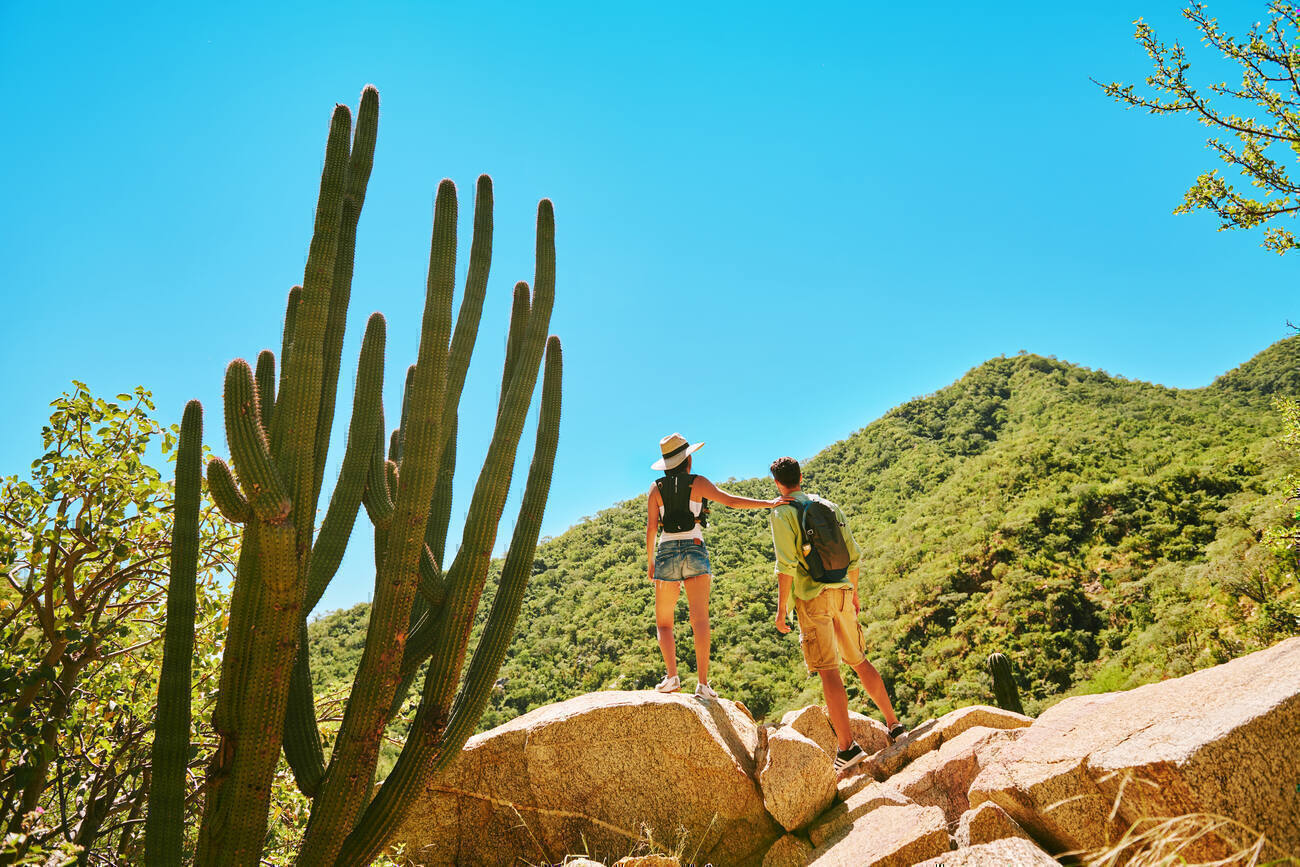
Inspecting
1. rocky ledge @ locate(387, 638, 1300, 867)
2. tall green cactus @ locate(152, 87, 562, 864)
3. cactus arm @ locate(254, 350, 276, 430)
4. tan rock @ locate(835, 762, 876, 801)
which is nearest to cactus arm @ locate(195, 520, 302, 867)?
tall green cactus @ locate(152, 87, 562, 864)

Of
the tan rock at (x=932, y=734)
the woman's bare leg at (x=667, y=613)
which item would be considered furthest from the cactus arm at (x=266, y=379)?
the tan rock at (x=932, y=734)

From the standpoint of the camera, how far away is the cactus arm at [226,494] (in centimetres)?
287

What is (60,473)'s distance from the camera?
4023mm

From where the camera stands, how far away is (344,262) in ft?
12.9

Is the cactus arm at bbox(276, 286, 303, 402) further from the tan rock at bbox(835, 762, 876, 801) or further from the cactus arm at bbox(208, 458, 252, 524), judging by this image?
the tan rock at bbox(835, 762, 876, 801)

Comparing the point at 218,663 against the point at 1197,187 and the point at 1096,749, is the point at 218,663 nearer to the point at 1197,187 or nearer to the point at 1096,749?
the point at 1096,749

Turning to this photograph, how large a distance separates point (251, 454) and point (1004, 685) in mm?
7367

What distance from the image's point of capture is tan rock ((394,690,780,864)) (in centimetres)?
467

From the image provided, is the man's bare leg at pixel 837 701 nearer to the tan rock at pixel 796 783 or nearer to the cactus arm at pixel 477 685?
the tan rock at pixel 796 783

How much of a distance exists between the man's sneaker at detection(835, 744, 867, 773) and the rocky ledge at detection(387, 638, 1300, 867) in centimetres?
12

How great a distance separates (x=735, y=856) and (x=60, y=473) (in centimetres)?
456

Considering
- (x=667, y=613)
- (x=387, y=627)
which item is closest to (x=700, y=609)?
(x=667, y=613)

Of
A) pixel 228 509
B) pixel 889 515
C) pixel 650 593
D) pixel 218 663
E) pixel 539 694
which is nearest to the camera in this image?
pixel 228 509

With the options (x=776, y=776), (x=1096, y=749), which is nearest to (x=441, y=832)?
(x=776, y=776)
